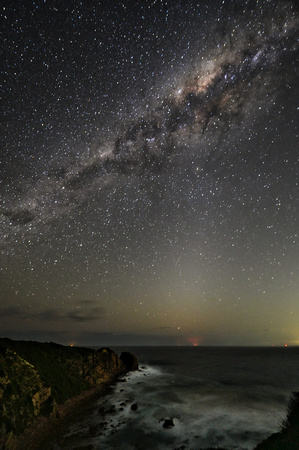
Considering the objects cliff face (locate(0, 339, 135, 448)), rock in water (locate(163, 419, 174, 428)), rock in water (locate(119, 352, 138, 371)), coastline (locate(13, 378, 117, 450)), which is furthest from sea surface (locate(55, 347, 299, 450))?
rock in water (locate(119, 352, 138, 371))

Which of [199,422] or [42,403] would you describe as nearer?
[42,403]

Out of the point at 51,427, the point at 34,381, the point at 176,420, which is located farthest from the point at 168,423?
the point at 34,381

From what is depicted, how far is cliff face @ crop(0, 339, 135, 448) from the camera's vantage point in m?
19.6

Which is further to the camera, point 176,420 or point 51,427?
point 176,420

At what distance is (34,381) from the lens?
24000 millimetres

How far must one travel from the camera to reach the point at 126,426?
23953 mm

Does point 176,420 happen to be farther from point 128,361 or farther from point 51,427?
point 128,361

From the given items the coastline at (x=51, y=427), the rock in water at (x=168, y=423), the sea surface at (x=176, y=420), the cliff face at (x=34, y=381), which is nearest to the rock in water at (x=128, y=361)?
the sea surface at (x=176, y=420)

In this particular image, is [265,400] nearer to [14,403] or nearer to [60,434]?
[60,434]

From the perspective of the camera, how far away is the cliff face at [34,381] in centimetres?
1963

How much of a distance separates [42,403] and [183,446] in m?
12.3

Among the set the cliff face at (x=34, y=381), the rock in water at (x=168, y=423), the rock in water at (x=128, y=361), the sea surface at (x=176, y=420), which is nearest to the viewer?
the cliff face at (x=34, y=381)

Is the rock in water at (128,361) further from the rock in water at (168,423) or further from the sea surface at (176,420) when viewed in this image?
the rock in water at (168,423)

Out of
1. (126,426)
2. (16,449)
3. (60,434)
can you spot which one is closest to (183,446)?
(126,426)
